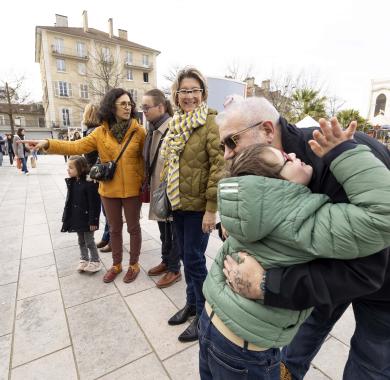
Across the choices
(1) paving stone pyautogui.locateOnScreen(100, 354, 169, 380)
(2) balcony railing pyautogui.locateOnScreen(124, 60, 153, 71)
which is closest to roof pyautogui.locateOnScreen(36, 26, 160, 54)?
(2) balcony railing pyautogui.locateOnScreen(124, 60, 153, 71)

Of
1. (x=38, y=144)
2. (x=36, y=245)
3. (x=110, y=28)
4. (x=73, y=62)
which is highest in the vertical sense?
(x=110, y=28)

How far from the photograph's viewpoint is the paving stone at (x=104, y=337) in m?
1.91

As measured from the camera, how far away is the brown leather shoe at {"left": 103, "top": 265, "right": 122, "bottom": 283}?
2.98 m

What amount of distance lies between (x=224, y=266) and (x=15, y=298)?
8.90 ft

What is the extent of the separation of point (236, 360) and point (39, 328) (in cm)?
208

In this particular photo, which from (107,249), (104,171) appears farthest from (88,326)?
(107,249)

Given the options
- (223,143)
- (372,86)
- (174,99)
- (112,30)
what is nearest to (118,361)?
(223,143)

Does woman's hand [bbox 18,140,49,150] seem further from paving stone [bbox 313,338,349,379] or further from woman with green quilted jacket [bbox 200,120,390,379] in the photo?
paving stone [bbox 313,338,349,379]

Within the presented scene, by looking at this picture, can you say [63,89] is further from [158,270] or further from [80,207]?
[158,270]

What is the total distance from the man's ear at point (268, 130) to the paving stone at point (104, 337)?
1.88m

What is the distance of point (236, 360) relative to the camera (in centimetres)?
98

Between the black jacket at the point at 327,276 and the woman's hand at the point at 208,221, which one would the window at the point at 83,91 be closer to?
the woman's hand at the point at 208,221

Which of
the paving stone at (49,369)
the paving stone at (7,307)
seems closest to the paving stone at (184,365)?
the paving stone at (49,369)

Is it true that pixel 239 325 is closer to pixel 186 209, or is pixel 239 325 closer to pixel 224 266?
pixel 224 266
